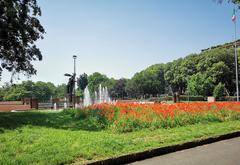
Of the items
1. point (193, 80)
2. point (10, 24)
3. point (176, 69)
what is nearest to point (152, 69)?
point (176, 69)

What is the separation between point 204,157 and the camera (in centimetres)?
704

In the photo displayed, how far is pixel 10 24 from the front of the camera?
61.9 ft

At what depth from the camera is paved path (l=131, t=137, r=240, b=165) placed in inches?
257

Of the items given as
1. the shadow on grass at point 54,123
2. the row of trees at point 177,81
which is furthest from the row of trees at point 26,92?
the shadow on grass at point 54,123

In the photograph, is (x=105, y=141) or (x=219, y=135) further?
(x=219, y=135)

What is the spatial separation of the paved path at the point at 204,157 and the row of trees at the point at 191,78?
162ft

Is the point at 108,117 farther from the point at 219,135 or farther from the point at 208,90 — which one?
the point at 208,90

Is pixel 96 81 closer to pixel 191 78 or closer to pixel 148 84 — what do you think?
pixel 148 84

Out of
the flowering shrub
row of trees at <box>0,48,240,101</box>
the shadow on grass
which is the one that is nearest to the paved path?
the flowering shrub

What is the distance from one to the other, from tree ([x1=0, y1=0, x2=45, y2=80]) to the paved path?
15.1 metres

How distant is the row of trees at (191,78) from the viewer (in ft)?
207

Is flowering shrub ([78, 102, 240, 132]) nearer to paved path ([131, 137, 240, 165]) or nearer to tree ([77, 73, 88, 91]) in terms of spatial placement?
paved path ([131, 137, 240, 165])

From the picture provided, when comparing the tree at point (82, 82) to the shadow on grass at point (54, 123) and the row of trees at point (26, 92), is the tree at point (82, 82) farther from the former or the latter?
the shadow on grass at point (54, 123)

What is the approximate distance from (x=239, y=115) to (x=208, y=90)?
47.8 m
